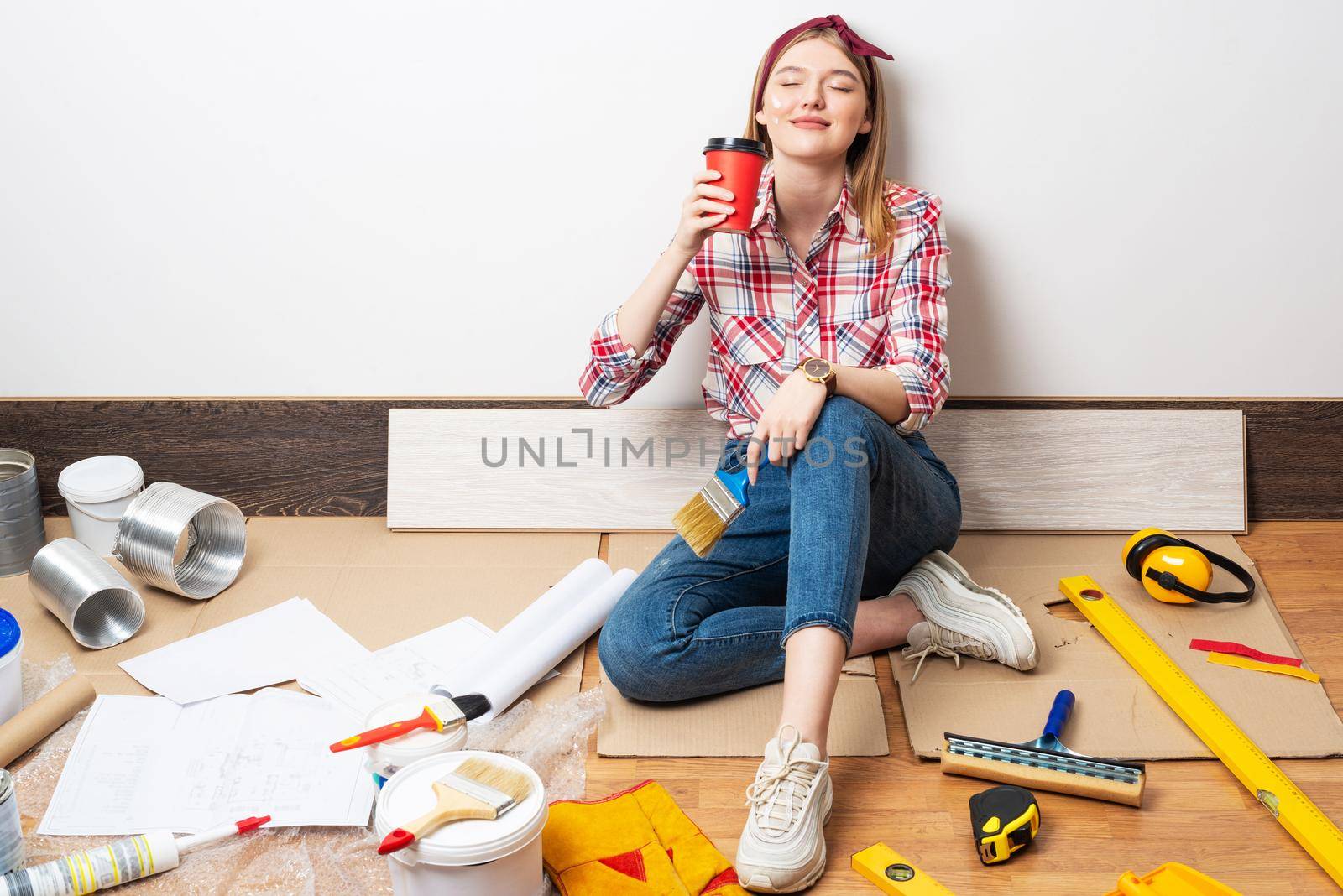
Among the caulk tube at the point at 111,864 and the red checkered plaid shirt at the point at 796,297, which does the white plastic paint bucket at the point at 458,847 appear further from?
the red checkered plaid shirt at the point at 796,297

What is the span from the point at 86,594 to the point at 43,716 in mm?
310

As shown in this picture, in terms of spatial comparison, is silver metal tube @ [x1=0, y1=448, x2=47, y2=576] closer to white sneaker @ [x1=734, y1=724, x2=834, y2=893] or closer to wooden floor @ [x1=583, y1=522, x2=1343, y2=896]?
wooden floor @ [x1=583, y1=522, x2=1343, y2=896]

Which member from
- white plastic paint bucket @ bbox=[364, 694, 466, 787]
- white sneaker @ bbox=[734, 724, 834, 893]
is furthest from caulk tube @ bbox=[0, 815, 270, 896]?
white sneaker @ bbox=[734, 724, 834, 893]

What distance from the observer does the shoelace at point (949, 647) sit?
1959 mm

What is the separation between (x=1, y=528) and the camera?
227 cm

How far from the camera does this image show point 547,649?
1.94 metres

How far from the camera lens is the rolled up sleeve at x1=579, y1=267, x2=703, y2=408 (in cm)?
198

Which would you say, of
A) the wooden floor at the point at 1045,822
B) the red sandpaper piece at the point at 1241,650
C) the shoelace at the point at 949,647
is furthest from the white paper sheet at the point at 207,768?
the red sandpaper piece at the point at 1241,650

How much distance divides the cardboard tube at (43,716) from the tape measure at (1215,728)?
A: 1743 mm

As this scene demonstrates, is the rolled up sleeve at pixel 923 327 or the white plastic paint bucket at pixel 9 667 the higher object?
the rolled up sleeve at pixel 923 327

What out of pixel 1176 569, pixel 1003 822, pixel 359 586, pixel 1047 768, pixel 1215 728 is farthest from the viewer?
pixel 359 586

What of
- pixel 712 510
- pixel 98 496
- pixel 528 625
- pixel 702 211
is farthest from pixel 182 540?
pixel 702 211

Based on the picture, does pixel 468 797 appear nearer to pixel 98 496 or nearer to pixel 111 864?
pixel 111 864

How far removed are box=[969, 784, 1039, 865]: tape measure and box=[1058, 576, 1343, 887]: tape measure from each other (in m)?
0.36
